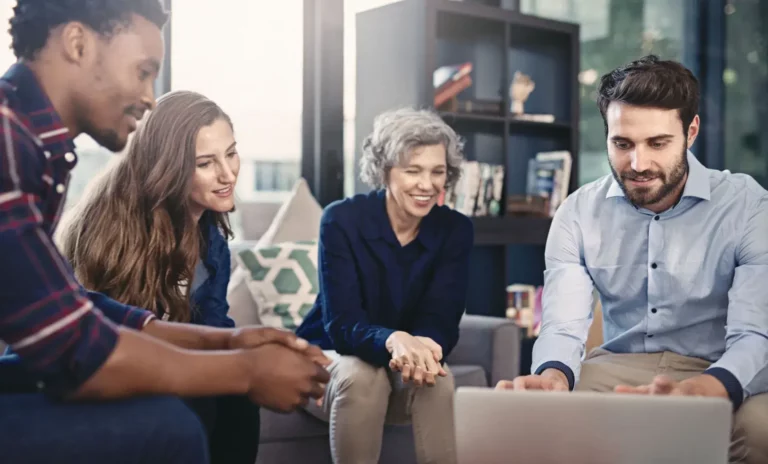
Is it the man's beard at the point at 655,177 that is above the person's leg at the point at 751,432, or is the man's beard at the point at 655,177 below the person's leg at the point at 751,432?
above

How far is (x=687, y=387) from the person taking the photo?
1654 millimetres

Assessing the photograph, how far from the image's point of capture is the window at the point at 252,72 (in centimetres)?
355

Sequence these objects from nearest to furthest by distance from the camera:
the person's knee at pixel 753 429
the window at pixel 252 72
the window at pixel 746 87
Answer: the person's knee at pixel 753 429
the window at pixel 252 72
the window at pixel 746 87

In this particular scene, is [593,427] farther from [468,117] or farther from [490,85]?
[490,85]

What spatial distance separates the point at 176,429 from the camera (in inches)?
46.8

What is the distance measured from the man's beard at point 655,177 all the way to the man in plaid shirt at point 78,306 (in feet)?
3.45

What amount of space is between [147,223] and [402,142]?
0.88 meters

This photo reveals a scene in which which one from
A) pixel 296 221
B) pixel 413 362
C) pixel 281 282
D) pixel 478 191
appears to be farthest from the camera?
pixel 478 191

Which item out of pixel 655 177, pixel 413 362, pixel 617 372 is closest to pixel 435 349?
pixel 413 362

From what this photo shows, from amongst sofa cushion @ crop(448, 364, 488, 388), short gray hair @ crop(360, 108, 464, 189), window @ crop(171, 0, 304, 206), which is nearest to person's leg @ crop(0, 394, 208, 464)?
short gray hair @ crop(360, 108, 464, 189)

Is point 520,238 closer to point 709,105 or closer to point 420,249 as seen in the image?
point 420,249

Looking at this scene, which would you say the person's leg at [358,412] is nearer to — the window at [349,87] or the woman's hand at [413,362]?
the woman's hand at [413,362]

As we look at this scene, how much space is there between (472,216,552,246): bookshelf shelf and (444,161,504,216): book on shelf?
0.18 feet

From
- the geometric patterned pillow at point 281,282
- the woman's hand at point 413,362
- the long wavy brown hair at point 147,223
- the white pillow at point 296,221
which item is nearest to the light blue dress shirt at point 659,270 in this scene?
the woman's hand at point 413,362
